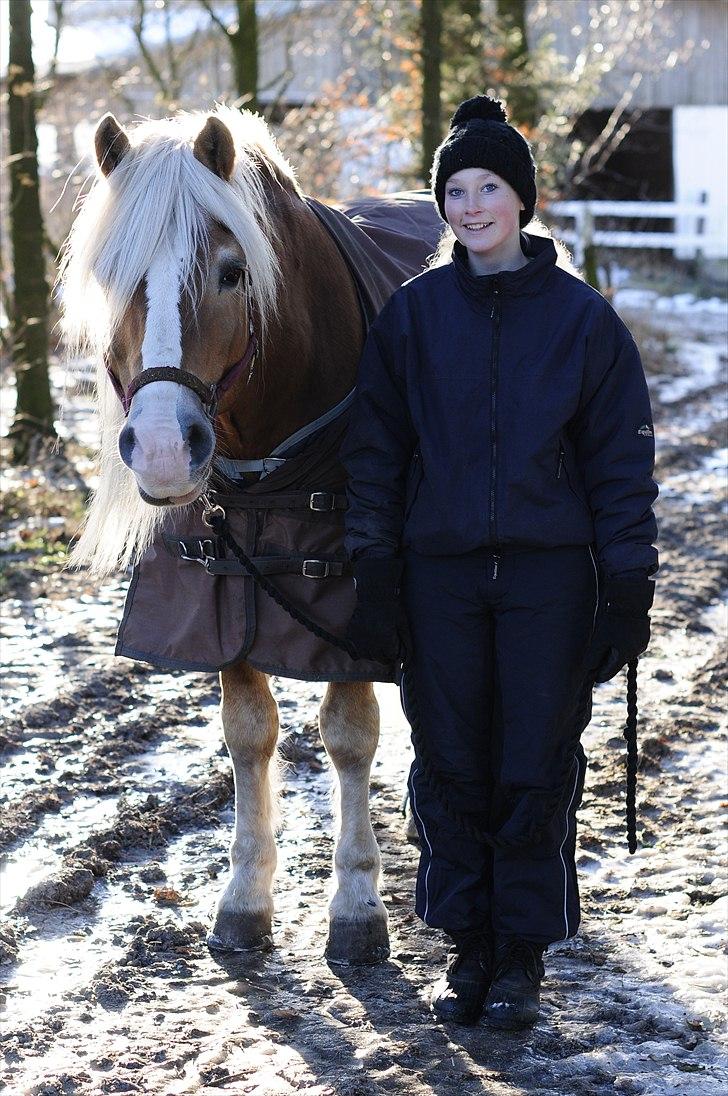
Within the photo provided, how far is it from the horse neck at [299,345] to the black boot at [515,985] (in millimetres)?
1222

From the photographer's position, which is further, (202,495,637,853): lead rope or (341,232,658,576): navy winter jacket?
(202,495,637,853): lead rope

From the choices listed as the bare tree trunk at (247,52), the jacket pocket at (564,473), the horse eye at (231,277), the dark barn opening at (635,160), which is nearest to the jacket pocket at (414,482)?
the jacket pocket at (564,473)

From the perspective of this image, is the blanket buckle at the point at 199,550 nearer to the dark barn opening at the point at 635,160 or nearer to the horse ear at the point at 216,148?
the horse ear at the point at 216,148

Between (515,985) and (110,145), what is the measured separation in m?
1.91

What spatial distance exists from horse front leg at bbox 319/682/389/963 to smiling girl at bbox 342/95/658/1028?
33cm

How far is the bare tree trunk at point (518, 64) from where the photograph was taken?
40.3 ft

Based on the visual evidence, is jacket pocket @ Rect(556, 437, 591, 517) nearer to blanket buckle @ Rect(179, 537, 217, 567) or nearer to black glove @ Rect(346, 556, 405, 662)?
black glove @ Rect(346, 556, 405, 662)

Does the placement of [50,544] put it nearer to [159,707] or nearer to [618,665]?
[159,707]

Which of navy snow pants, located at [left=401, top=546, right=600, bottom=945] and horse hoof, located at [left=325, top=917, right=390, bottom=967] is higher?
navy snow pants, located at [left=401, top=546, right=600, bottom=945]

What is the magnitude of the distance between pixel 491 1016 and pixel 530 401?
1260 mm

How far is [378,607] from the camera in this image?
259 centimetres

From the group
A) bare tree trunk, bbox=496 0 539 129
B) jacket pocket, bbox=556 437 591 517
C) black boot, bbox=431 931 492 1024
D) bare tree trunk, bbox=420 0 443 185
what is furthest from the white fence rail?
black boot, bbox=431 931 492 1024

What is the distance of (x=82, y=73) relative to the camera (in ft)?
57.0

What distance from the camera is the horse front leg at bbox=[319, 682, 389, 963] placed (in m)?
2.99
